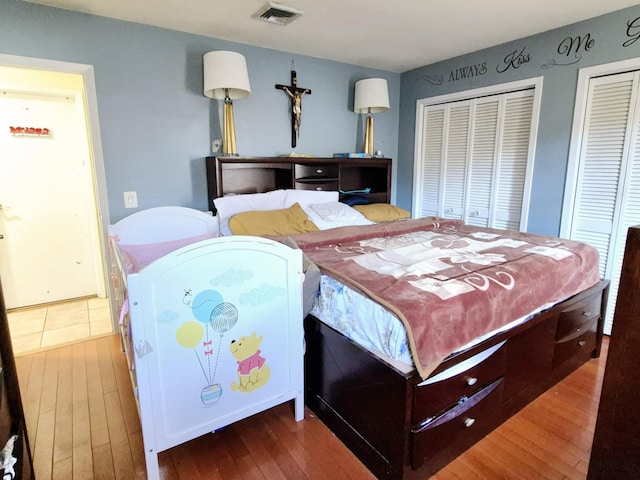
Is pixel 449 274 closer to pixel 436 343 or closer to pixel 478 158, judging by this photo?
pixel 436 343

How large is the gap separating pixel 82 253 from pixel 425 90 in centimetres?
381

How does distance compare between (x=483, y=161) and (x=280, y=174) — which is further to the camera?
(x=483, y=161)

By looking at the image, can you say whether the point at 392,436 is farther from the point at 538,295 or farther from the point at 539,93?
the point at 539,93

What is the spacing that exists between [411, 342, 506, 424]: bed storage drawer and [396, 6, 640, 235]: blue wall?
185 cm

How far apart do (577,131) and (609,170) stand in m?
0.36

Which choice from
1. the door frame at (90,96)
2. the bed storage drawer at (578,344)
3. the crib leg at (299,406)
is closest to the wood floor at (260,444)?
the crib leg at (299,406)

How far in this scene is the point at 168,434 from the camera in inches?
55.7

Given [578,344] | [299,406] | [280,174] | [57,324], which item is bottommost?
[57,324]

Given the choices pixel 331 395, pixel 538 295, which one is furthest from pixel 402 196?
pixel 331 395

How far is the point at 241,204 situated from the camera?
9.05 feet

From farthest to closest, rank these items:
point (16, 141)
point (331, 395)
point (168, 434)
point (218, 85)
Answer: point (16, 141) → point (218, 85) → point (331, 395) → point (168, 434)

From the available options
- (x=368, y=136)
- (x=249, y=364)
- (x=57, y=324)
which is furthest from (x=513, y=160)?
(x=57, y=324)

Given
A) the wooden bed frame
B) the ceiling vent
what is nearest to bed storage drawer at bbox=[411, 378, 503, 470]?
the wooden bed frame

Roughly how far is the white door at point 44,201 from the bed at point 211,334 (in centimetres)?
235
